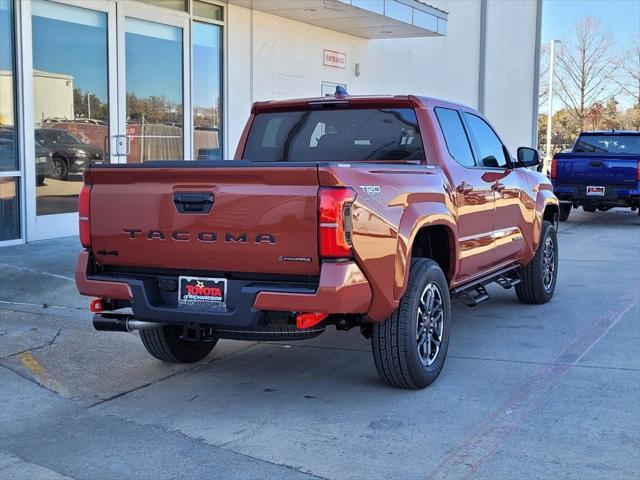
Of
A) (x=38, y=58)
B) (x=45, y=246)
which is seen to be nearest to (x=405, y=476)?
(x=45, y=246)

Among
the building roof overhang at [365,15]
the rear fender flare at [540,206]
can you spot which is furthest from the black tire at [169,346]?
the building roof overhang at [365,15]

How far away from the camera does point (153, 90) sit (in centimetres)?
1214

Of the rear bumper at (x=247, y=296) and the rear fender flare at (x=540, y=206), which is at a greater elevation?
the rear fender flare at (x=540, y=206)

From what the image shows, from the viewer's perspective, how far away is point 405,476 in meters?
4.00

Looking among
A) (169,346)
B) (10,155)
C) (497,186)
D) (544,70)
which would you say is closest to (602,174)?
(497,186)

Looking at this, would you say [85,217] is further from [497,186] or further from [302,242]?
[497,186]

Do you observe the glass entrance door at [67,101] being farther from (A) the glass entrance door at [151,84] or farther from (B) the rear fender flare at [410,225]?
(B) the rear fender flare at [410,225]

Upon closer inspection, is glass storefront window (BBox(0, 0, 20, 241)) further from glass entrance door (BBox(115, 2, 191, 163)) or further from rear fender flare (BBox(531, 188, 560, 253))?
rear fender flare (BBox(531, 188, 560, 253))

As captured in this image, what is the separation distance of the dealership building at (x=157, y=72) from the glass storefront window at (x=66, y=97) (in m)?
0.02

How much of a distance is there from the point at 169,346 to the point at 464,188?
2526 millimetres

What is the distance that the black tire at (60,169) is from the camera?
10.5m

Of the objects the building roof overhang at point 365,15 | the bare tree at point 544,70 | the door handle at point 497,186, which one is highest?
the bare tree at point 544,70

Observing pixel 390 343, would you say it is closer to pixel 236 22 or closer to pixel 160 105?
pixel 160 105

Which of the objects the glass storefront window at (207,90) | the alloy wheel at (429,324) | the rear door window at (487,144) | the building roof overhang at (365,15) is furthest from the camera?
the building roof overhang at (365,15)
